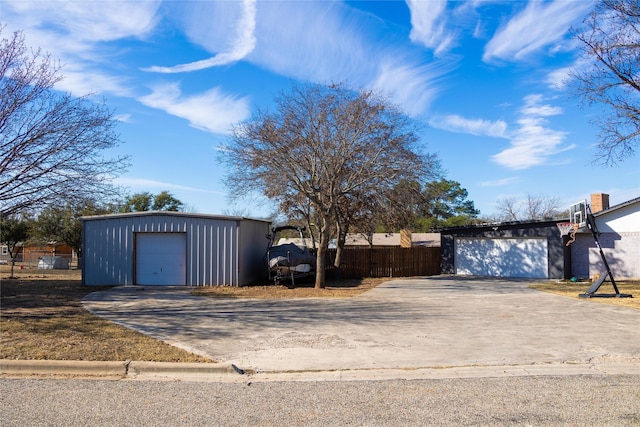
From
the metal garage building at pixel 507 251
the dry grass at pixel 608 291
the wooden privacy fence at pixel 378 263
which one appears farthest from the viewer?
the wooden privacy fence at pixel 378 263

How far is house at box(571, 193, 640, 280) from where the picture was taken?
2397 cm

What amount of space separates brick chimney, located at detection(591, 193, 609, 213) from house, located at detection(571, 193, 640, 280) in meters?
1.74

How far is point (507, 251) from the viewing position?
26.6 metres

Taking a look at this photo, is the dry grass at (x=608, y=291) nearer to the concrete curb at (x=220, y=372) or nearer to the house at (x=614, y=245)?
the house at (x=614, y=245)

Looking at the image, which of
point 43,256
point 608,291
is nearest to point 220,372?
point 608,291

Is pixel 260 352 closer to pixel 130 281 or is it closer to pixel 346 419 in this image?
pixel 346 419

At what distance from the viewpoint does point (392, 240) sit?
166 feet

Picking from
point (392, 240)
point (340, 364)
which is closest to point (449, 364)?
point (340, 364)

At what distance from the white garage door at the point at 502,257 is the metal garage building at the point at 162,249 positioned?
1397 cm

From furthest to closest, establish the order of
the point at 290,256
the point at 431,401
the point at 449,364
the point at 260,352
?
1. the point at 290,256
2. the point at 260,352
3. the point at 449,364
4. the point at 431,401

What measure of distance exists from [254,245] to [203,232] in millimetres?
3269

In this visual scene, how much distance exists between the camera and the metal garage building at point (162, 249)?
19594 mm

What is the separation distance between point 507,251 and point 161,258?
1731 cm

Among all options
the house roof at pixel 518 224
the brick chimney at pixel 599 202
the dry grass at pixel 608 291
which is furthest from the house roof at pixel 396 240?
the dry grass at pixel 608 291
